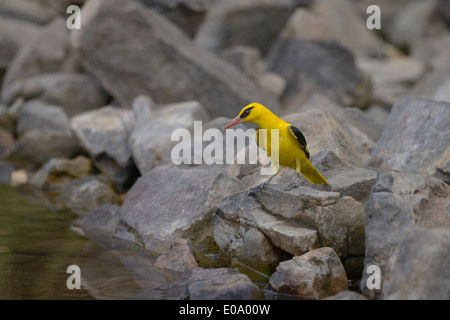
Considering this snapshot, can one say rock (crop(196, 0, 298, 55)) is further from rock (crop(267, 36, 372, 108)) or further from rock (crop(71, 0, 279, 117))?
rock (crop(71, 0, 279, 117))

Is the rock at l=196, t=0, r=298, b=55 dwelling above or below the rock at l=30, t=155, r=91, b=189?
above

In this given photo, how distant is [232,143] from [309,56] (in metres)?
6.16

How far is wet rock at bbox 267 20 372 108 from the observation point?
39.0 ft

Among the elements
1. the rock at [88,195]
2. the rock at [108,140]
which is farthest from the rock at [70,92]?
Result: the rock at [88,195]

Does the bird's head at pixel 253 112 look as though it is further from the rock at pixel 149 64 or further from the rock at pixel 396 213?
the rock at pixel 149 64

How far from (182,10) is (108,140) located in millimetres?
3799

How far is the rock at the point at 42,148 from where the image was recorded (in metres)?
9.68

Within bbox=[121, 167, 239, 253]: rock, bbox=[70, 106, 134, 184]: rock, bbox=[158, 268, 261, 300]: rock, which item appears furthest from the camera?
bbox=[70, 106, 134, 184]: rock

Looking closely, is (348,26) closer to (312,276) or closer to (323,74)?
(323,74)

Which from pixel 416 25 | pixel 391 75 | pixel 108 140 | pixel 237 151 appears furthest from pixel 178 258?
pixel 416 25

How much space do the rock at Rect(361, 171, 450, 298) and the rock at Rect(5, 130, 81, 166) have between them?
6.57 meters

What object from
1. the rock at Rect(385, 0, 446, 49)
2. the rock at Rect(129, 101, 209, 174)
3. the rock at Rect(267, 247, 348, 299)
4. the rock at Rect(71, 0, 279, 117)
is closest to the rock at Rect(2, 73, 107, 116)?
the rock at Rect(71, 0, 279, 117)

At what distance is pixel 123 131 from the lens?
888 centimetres

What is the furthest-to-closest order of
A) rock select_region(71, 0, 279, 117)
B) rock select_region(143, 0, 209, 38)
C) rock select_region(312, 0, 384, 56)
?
rock select_region(312, 0, 384, 56) < rock select_region(143, 0, 209, 38) < rock select_region(71, 0, 279, 117)
